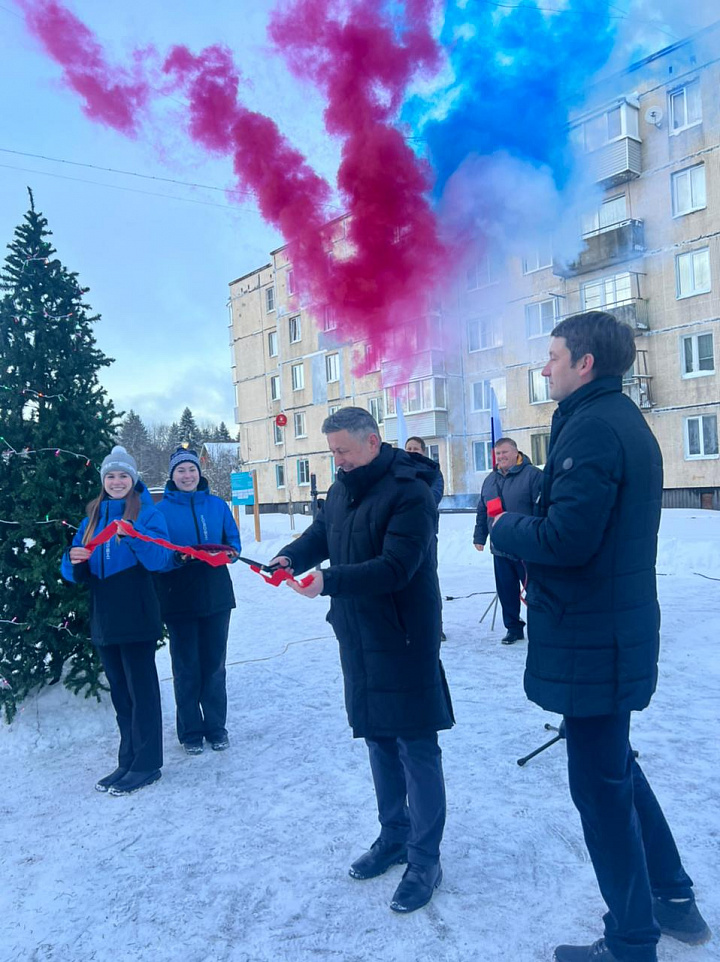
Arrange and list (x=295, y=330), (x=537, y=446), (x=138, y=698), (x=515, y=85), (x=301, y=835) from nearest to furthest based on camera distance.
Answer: (x=301, y=835), (x=138, y=698), (x=515, y=85), (x=537, y=446), (x=295, y=330)

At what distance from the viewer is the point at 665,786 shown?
368 cm

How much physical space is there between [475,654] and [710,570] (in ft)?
19.1

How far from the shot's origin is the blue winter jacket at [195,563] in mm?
4618

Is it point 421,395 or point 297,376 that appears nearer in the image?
point 421,395

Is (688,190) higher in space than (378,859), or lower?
higher

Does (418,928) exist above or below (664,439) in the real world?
below

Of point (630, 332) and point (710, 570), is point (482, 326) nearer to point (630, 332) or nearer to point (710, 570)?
point (710, 570)

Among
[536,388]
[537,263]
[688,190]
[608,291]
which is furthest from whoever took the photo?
[536,388]

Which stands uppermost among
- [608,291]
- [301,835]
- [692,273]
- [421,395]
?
[608,291]

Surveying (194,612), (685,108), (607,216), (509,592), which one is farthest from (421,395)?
(194,612)

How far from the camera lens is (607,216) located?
71.8ft

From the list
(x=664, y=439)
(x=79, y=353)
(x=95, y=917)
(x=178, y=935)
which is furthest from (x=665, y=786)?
(x=664, y=439)

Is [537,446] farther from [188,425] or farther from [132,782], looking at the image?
[188,425]

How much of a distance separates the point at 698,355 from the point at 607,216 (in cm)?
537
